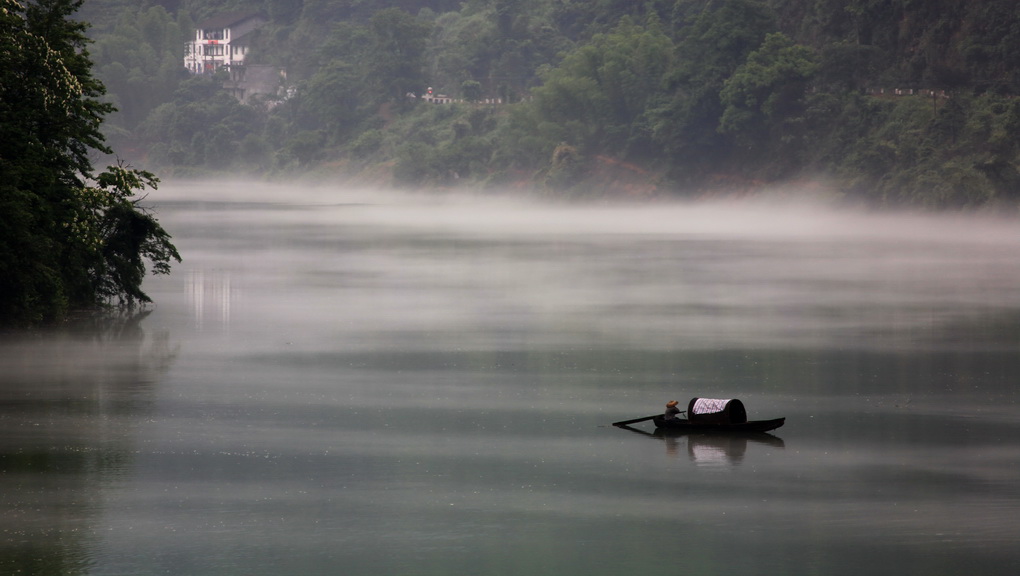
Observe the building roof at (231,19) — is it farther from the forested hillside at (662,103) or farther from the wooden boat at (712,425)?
the wooden boat at (712,425)

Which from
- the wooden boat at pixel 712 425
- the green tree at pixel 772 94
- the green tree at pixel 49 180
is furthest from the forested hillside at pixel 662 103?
the wooden boat at pixel 712 425

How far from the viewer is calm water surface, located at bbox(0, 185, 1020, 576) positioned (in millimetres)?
17531

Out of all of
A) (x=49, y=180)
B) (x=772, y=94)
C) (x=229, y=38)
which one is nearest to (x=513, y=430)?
(x=49, y=180)

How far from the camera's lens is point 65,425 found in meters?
24.2

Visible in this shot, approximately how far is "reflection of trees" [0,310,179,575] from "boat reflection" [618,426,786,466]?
7994mm

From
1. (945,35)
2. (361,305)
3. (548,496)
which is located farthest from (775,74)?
(548,496)

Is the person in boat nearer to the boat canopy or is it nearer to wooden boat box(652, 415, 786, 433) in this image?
wooden boat box(652, 415, 786, 433)

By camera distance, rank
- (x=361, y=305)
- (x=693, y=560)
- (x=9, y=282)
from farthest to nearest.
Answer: (x=361, y=305), (x=9, y=282), (x=693, y=560)

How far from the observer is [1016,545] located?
1744 centimetres

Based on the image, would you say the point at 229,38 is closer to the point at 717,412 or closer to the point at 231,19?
the point at 231,19

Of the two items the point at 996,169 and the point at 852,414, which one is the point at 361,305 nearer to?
the point at 852,414

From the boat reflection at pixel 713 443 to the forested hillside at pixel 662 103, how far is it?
67.3m

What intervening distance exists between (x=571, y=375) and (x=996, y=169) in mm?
62676

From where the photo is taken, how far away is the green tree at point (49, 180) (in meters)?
33.1
